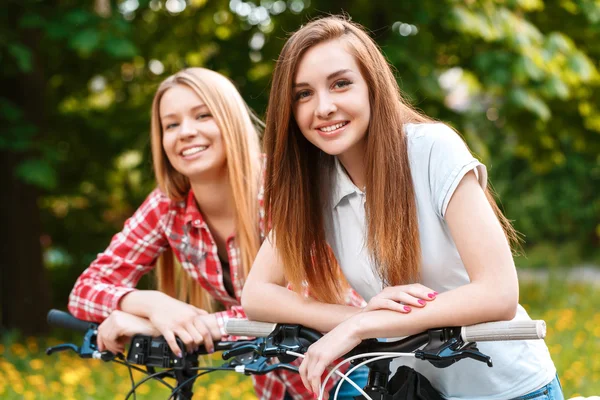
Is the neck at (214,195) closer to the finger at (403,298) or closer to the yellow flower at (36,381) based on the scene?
the finger at (403,298)

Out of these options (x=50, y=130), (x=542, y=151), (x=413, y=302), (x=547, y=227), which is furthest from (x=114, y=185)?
(x=547, y=227)

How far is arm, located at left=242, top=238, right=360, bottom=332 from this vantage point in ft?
6.20

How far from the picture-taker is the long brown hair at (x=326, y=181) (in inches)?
71.2

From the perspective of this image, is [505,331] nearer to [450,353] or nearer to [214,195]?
[450,353]

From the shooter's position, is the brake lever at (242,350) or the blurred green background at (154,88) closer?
the brake lever at (242,350)

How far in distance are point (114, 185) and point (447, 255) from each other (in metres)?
6.87

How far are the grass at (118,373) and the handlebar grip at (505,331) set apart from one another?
2.79 m

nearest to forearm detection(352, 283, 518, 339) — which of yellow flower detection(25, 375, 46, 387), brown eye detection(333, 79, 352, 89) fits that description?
brown eye detection(333, 79, 352, 89)

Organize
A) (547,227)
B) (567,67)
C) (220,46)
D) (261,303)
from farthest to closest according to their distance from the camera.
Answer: (547,227) < (220,46) < (567,67) < (261,303)

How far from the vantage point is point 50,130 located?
23.6 ft

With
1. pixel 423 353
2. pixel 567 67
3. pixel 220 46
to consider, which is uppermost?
pixel 220 46

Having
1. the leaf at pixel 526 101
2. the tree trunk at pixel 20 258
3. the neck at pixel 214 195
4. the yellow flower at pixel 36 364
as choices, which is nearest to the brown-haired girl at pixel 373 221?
the neck at pixel 214 195

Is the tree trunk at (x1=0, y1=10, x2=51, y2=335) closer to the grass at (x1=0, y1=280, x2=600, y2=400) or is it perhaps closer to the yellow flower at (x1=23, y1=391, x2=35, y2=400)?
the grass at (x1=0, y1=280, x2=600, y2=400)

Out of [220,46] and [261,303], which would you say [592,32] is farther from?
[261,303]
